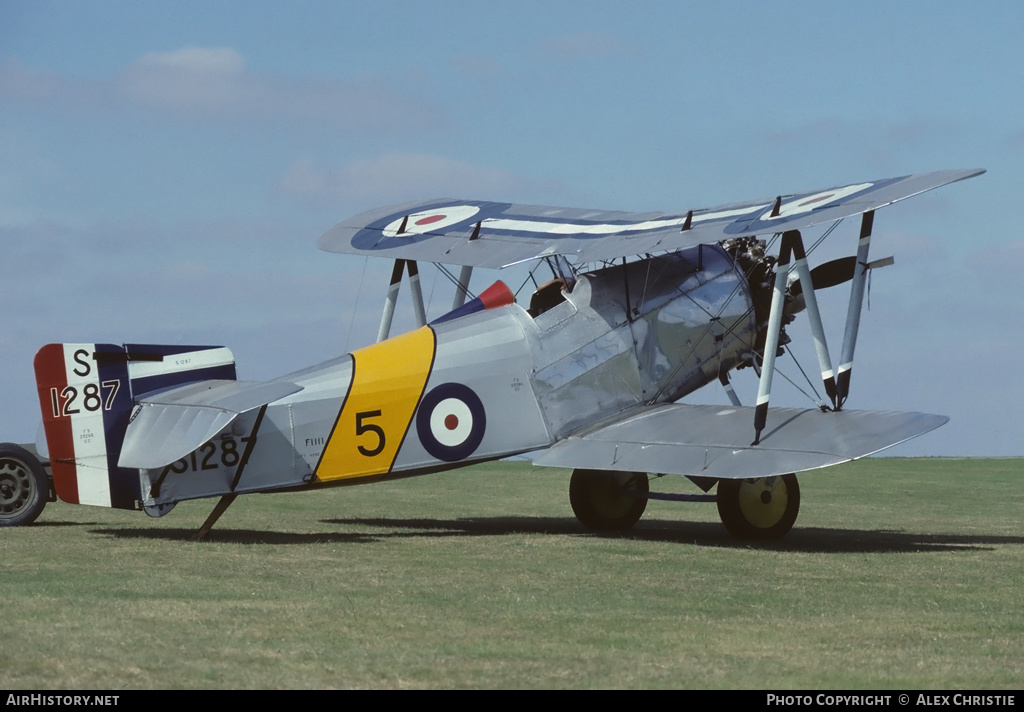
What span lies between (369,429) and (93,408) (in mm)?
2824

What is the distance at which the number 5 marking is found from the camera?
46.8 ft

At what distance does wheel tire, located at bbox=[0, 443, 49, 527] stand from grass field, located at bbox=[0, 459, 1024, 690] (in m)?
0.39

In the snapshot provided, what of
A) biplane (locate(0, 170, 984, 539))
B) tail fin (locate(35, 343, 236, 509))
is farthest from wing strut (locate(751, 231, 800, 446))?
tail fin (locate(35, 343, 236, 509))

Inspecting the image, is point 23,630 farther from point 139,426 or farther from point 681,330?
point 681,330

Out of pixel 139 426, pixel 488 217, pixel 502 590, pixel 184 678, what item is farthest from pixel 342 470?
pixel 184 678

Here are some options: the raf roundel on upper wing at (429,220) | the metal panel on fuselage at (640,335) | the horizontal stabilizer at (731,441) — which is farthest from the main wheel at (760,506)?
the raf roundel on upper wing at (429,220)

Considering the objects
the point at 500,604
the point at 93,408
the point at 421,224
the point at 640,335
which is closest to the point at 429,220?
the point at 421,224

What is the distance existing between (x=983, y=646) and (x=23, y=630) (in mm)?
5955

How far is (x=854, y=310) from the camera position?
48.1 feet

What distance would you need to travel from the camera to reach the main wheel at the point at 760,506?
48.8 ft

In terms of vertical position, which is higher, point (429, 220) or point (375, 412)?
point (429, 220)

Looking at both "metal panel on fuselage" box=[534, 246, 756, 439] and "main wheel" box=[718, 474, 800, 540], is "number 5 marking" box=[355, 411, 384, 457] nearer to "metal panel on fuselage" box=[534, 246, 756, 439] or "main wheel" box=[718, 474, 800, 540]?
"metal panel on fuselage" box=[534, 246, 756, 439]

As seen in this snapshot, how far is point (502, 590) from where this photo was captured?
10.7 meters

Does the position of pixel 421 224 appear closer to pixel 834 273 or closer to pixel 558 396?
pixel 558 396
